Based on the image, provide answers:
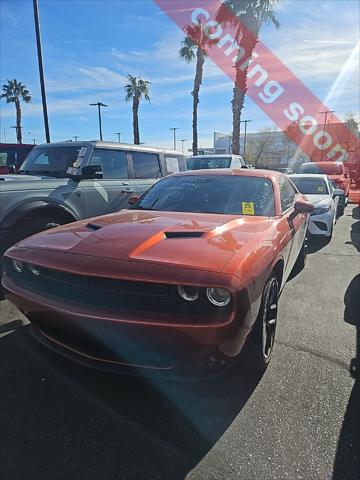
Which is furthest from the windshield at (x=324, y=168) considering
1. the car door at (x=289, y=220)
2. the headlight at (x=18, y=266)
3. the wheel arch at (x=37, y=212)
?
the headlight at (x=18, y=266)

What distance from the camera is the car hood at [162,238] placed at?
2.19m

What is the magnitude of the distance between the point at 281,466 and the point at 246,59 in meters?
19.1

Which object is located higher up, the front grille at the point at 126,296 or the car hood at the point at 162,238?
the car hood at the point at 162,238

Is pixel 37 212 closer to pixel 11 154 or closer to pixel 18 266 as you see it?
pixel 18 266

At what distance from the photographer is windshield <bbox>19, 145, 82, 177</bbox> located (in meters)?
5.60

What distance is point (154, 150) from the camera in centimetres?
691

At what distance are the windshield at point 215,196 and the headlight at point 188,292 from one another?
4.98 ft

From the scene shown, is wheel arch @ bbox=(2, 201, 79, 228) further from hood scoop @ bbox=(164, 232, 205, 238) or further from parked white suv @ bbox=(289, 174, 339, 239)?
parked white suv @ bbox=(289, 174, 339, 239)

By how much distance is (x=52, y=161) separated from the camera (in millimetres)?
5734

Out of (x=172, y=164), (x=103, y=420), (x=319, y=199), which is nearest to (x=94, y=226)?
(x=103, y=420)

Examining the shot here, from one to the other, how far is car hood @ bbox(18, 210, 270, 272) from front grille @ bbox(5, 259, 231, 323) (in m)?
0.16

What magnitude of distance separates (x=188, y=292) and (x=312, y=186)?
302 inches

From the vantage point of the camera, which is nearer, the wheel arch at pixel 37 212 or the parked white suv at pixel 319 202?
the wheel arch at pixel 37 212

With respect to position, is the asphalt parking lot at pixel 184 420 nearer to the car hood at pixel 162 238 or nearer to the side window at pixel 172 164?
the car hood at pixel 162 238
